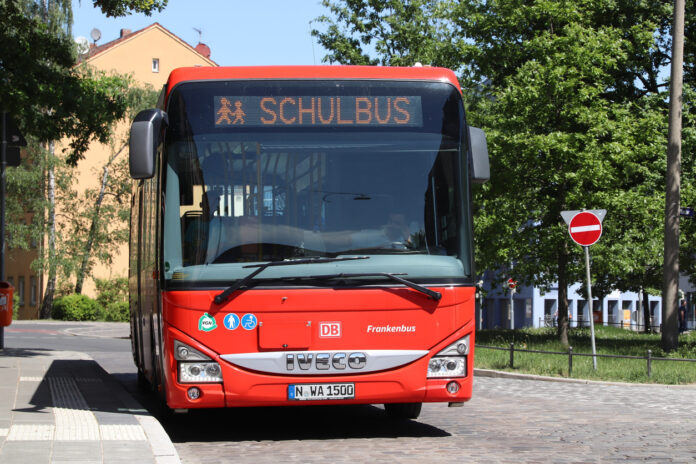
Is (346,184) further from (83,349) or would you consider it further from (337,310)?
(83,349)

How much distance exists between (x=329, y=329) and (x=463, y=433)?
80.6 inches

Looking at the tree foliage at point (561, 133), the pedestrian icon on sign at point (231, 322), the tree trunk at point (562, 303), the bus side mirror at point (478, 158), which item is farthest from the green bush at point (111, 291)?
the bus side mirror at point (478, 158)

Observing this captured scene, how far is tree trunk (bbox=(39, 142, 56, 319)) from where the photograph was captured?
5550 cm

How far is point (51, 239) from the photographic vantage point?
186ft

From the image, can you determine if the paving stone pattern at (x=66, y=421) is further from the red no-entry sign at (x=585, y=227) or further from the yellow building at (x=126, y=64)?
the yellow building at (x=126, y=64)

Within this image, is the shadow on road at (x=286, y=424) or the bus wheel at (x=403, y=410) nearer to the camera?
the shadow on road at (x=286, y=424)

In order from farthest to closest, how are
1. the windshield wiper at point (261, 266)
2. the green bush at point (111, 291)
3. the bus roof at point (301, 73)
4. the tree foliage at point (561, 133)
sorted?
the green bush at point (111, 291) → the tree foliage at point (561, 133) → the bus roof at point (301, 73) → the windshield wiper at point (261, 266)

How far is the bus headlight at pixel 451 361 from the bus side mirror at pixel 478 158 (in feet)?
4.66

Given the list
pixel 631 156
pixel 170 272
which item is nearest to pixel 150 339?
pixel 170 272

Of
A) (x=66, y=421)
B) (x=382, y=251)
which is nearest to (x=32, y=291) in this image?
(x=66, y=421)

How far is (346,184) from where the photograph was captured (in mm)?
9547

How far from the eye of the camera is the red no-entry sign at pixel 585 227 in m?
19.0

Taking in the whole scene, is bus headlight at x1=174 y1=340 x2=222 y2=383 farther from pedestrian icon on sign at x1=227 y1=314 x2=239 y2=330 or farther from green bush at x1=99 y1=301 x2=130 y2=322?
green bush at x1=99 y1=301 x2=130 y2=322

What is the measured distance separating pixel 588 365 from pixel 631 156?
33.9 feet
